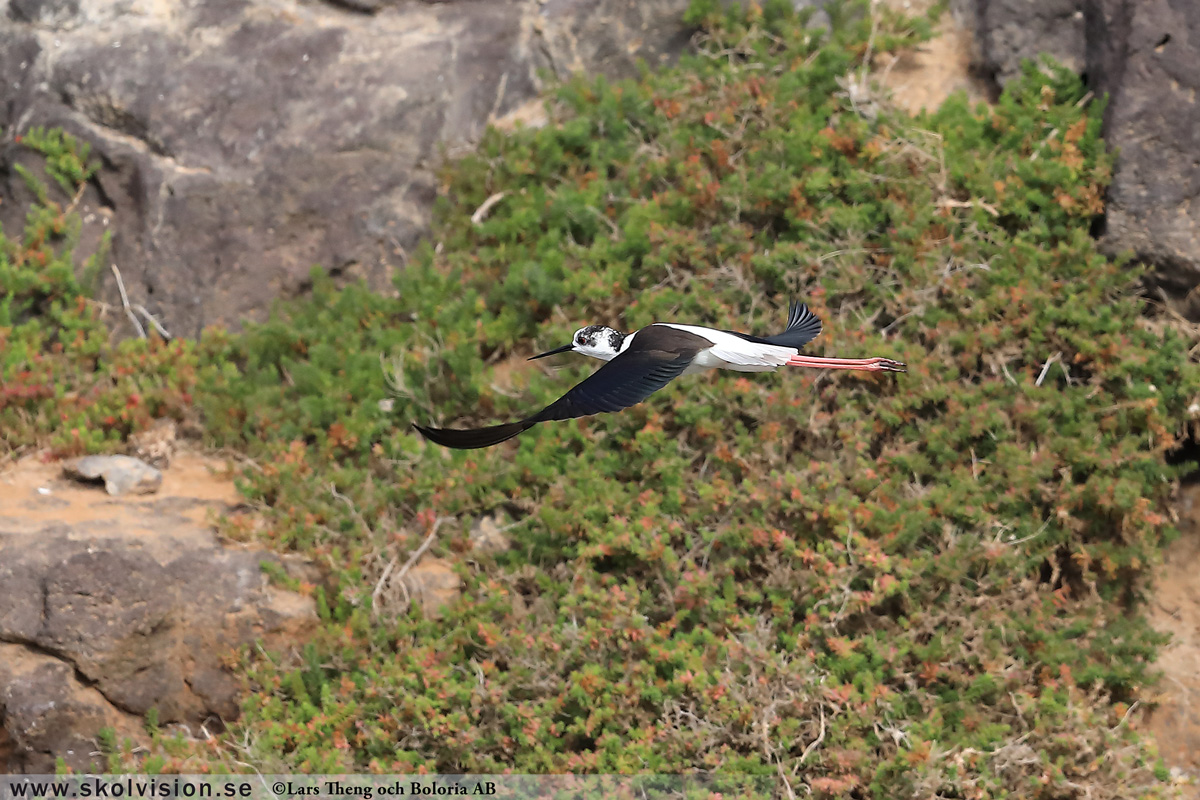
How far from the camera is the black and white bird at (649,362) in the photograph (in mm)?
→ 4477

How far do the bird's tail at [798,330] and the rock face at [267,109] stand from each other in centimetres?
384

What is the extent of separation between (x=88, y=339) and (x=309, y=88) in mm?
2642

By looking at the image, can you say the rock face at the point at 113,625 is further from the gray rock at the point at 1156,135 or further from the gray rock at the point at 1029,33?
the gray rock at the point at 1029,33

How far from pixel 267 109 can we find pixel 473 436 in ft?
19.2

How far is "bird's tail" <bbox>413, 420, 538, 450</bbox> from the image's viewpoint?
438cm

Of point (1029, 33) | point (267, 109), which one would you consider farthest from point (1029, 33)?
point (267, 109)

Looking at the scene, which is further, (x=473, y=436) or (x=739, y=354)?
(x=739, y=354)

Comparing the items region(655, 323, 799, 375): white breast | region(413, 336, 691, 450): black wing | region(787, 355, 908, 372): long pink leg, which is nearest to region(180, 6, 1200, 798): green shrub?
region(787, 355, 908, 372): long pink leg

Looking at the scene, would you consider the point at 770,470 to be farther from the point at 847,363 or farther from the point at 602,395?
the point at 602,395

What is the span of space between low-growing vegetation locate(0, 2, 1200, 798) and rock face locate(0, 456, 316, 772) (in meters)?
0.24

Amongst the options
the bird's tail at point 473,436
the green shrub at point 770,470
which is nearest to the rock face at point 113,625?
the green shrub at point 770,470

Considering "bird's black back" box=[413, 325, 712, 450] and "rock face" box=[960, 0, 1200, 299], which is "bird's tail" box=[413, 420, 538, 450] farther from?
"rock face" box=[960, 0, 1200, 299]

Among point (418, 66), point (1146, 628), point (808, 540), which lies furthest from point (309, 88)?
point (1146, 628)

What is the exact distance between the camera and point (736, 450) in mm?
6805
